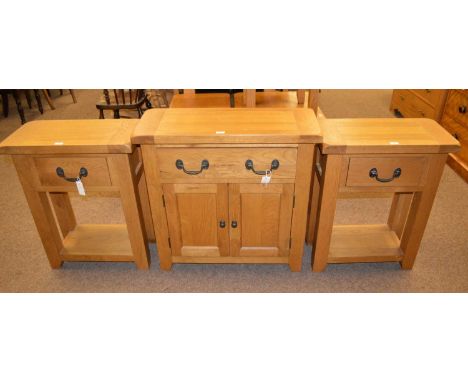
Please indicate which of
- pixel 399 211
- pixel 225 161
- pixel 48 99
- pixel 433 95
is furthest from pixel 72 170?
pixel 48 99

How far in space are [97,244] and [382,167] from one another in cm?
158

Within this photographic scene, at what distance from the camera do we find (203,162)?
61.4 inches

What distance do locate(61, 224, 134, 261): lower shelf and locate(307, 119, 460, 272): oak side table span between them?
3.56 ft

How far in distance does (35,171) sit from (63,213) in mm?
512

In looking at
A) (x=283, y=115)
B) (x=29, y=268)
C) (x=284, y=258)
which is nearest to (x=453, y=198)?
(x=284, y=258)

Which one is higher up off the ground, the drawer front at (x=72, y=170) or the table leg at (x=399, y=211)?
the drawer front at (x=72, y=170)

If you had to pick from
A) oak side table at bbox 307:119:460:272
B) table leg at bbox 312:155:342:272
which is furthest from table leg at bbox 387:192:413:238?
table leg at bbox 312:155:342:272

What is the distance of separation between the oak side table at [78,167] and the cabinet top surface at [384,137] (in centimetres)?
93

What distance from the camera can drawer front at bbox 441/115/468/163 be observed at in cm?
279

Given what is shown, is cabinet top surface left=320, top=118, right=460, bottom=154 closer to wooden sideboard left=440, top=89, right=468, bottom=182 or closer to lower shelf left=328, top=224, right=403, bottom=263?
lower shelf left=328, top=224, right=403, bottom=263

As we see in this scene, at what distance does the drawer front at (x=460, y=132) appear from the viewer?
9.17ft

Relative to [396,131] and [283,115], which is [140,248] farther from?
[396,131]

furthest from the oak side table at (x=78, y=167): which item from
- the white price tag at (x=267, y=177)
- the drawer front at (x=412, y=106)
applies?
the drawer front at (x=412, y=106)

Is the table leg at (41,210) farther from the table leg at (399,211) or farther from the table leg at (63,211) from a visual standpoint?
the table leg at (399,211)
